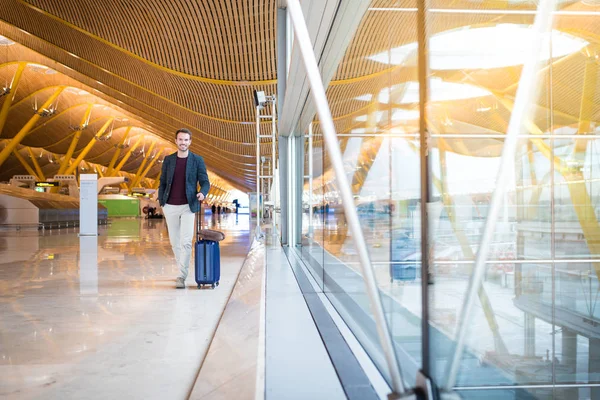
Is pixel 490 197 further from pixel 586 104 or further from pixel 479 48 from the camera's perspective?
pixel 586 104

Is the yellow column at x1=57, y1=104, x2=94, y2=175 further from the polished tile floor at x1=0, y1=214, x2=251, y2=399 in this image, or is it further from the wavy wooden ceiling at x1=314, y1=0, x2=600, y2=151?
the wavy wooden ceiling at x1=314, y1=0, x2=600, y2=151

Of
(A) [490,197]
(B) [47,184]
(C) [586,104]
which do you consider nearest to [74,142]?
(B) [47,184]

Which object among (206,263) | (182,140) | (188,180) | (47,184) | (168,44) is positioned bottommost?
(206,263)

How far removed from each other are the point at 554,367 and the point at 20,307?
4.10m

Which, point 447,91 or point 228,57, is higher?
point 228,57

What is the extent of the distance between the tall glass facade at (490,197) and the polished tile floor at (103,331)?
1.12 m

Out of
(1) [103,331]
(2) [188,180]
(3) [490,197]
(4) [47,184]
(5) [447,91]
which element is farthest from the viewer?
(4) [47,184]

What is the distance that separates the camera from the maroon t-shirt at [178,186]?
5594mm

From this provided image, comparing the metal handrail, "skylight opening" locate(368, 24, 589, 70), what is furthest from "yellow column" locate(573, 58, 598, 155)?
the metal handrail

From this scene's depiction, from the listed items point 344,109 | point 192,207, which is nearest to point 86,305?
point 192,207

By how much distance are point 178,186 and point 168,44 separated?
49.9ft

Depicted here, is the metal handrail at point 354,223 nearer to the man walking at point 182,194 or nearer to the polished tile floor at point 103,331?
the polished tile floor at point 103,331

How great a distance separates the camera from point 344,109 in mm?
4664

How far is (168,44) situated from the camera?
19391 mm
